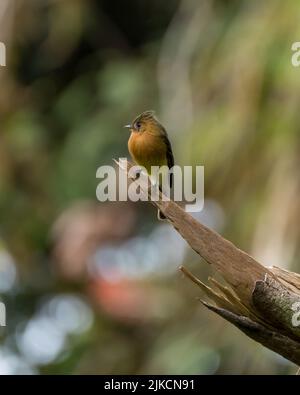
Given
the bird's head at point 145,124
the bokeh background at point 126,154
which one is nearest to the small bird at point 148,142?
the bird's head at point 145,124

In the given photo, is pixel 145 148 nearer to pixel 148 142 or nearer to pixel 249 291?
pixel 148 142

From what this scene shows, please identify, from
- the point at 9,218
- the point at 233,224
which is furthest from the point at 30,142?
the point at 233,224

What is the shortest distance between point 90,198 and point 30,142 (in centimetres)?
55

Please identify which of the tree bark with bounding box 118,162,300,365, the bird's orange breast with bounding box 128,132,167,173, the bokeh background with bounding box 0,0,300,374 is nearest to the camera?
the tree bark with bounding box 118,162,300,365

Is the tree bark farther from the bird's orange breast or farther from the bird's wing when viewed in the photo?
the bird's wing

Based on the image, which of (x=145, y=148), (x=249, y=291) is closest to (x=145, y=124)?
(x=145, y=148)

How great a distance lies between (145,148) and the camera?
381 centimetres

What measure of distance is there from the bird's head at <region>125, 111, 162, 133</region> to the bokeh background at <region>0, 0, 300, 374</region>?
80cm

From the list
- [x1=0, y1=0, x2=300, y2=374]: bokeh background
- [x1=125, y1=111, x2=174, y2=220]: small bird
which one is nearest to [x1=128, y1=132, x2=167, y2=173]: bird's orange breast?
[x1=125, y1=111, x2=174, y2=220]: small bird

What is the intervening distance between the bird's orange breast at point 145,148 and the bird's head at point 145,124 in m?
0.02

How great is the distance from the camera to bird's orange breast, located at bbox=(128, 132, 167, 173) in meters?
3.80
